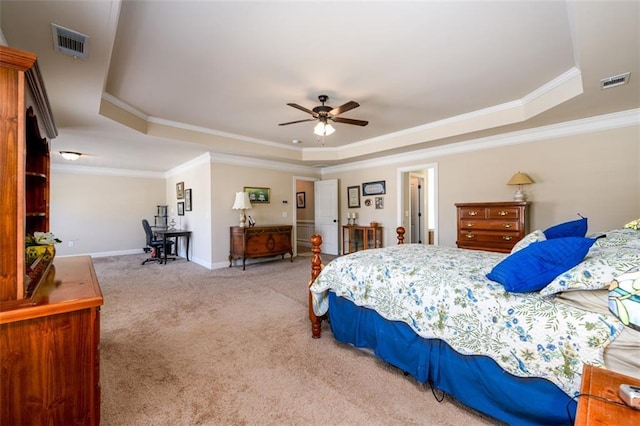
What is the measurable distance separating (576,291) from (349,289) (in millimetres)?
1413

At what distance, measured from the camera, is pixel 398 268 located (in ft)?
6.88

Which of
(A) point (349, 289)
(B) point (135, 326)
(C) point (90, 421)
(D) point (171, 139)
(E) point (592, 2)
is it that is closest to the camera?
(C) point (90, 421)

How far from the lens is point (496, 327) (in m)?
1.51

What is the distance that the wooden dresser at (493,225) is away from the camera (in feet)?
12.6

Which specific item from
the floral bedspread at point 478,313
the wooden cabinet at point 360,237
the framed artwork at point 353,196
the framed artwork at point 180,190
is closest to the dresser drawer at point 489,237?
the floral bedspread at point 478,313

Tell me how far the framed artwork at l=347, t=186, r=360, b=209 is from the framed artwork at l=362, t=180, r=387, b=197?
0.21m

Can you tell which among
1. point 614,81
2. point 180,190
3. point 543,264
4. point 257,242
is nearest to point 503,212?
point 614,81

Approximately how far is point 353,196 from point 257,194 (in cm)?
231

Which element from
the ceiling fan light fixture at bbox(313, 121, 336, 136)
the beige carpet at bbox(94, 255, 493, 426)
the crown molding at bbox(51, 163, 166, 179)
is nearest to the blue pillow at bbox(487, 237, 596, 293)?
the beige carpet at bbox(94, 255, 493, 426)

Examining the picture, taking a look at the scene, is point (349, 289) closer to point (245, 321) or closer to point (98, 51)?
point (245, 321)

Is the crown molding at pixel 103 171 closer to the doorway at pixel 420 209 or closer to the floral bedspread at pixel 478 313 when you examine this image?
the doorway at pixel 420 209

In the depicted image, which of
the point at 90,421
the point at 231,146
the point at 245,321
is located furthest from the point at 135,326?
the point at 231,146

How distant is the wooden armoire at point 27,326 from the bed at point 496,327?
66.8 inches

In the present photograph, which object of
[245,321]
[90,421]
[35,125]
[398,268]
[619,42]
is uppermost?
[619,42]
